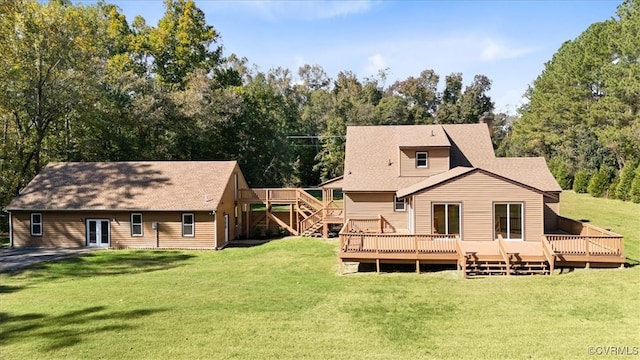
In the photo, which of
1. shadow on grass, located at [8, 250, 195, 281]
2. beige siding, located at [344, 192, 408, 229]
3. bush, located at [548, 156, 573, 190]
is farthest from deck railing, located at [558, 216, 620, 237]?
bush, located at [548, 156, 573, 190]

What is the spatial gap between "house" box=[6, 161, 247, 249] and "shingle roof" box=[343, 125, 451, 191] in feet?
Result: 24.0

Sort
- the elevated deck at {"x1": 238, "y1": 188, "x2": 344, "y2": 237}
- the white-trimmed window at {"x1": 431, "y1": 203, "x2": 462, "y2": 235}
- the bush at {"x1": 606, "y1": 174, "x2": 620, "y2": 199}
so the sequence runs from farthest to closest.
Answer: the bush at {"x1": 606, "y1": 174, "x2": 620, "y2": 199}
the elevated deck at {"x1": 238, "y1": 188, "x2": 344, "y2": 237}
the white-trimmed window at {"x1": 431, "y1": 203, "x2": 462, "y2": 235}

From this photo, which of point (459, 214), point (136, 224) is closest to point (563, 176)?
point (459, 214)

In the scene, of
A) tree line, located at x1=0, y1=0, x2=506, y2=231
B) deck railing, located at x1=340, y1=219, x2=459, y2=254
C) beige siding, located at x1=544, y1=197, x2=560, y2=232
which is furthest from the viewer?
tree line, located at x1=0, y1=0, x2=506, y2=231

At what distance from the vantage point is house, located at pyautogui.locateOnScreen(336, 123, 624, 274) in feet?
48.9

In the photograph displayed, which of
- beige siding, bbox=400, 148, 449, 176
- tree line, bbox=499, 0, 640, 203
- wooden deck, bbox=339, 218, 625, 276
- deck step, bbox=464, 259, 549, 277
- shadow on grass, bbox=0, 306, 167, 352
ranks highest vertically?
tree line, bbox=499, 0, 640, 203

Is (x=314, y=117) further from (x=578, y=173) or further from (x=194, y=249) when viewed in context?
(x=194, y=249)

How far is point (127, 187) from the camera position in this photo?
2395 cm

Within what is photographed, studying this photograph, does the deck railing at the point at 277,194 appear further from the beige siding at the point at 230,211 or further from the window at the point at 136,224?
the window at the point at 136,224

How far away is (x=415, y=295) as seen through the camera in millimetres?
12750

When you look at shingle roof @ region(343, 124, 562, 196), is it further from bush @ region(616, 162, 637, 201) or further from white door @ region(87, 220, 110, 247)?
bush @ region(616, 162, 637, 201)

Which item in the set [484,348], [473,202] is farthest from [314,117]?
[484,348]

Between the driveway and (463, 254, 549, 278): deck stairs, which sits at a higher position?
(463, 254, 549, 278): deck stairs

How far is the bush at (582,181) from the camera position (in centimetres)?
4101
